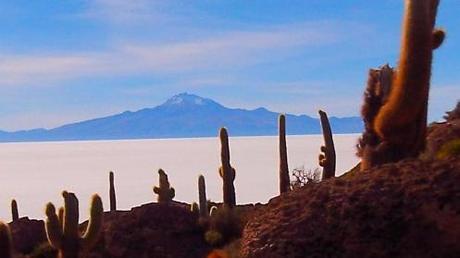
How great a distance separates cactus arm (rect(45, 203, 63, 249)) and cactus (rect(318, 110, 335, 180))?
7554 millimetres

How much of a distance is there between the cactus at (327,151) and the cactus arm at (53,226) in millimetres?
7554

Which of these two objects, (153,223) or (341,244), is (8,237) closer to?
(341,244)

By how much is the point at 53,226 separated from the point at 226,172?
8119 millimetres

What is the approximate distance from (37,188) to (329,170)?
3731 inches

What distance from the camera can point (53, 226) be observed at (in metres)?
15.5

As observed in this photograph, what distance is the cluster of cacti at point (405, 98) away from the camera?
12.0 metres

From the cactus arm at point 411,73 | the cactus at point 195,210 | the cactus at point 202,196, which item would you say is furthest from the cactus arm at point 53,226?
the cactus at point 195,210

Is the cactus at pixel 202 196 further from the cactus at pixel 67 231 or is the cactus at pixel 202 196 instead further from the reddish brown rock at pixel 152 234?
the cactus at pixel 67 231

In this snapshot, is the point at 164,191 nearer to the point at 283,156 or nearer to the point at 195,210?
the point at 195,210

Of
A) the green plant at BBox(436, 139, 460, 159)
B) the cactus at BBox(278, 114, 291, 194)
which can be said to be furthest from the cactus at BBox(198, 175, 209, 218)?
the green plant at BBox(436, 139, 460, 159)

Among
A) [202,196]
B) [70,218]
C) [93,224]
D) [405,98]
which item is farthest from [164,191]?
[405,98]

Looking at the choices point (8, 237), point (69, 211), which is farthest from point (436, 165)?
point (69, 211)

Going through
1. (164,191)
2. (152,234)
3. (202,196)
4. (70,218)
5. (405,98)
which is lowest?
(152,234)

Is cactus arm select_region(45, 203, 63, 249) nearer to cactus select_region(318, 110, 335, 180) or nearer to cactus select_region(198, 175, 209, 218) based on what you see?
cactus select_region(318, 110, 335, 180)
